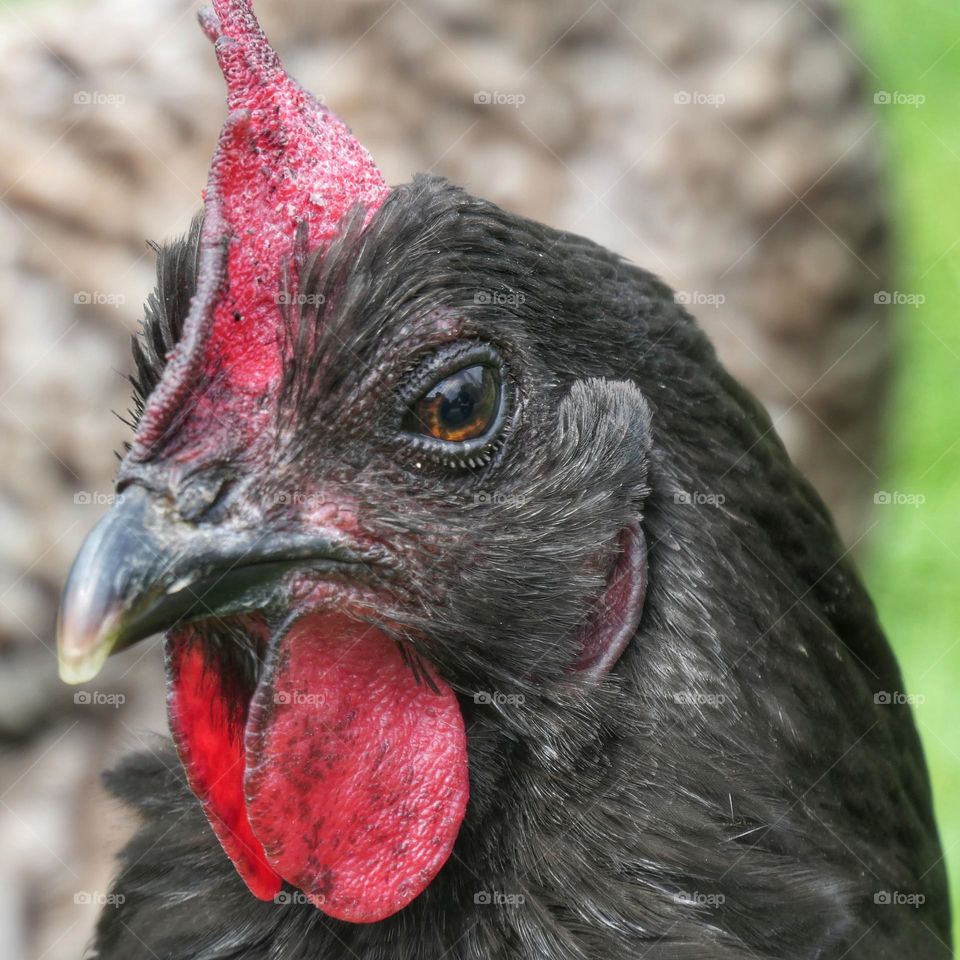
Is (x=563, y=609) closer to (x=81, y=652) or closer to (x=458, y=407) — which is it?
(x=458, y=407)

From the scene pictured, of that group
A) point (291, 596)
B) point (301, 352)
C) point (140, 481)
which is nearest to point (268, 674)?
point (291, 596)

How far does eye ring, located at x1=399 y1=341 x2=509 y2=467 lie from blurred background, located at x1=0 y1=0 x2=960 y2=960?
6.25 ft

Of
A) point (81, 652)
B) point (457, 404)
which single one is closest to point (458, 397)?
point (457, 404)

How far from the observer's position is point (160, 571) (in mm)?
1724

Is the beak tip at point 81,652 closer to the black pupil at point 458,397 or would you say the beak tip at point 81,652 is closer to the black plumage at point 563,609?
the black plumage at point 563,609

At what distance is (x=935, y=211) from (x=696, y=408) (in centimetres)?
469

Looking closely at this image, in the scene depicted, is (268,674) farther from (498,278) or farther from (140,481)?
(498,278)

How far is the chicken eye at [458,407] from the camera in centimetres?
184

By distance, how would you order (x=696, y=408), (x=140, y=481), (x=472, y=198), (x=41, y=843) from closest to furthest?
(x=140, y=481) < (x=472, y=198) < (x=696, y=408) < (x=41, y=843)

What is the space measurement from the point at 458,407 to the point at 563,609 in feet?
1.16

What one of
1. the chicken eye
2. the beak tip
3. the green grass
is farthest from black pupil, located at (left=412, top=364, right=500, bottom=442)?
the green grass

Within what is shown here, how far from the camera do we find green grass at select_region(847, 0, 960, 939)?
16.6ft

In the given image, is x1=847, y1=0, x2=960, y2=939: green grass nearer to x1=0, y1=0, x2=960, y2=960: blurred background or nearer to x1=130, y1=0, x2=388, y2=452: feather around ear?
x1=0, y1=0, x2=960, y2=960: blurred background

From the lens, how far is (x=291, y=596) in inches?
72.7
